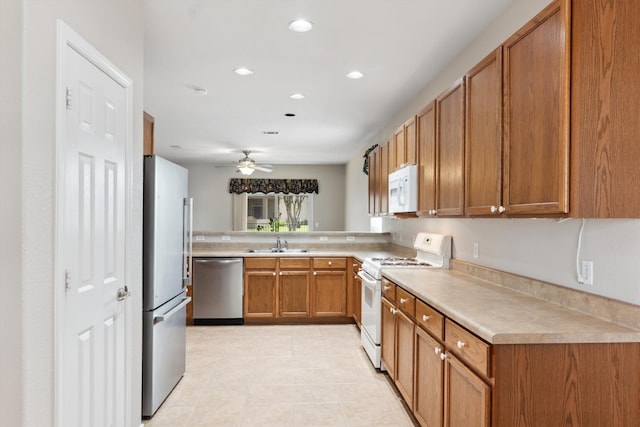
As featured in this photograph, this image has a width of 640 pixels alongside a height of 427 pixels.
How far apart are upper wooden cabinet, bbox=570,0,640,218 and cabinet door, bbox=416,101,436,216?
56.9 inches

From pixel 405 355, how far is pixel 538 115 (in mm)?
1814

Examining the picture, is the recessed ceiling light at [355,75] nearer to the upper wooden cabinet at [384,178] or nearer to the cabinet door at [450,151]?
the cabinet door at [450,151]

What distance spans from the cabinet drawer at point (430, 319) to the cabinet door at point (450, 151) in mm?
626

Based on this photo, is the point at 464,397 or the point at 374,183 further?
the point at 374,183

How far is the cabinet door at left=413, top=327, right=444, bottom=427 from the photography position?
2.17 metres

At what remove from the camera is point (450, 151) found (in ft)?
8.87

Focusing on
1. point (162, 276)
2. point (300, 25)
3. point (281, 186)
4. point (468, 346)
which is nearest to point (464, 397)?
point (468, 346)

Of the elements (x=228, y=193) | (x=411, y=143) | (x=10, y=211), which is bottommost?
(x=10, y=211)

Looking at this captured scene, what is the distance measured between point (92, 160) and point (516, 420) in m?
2.10

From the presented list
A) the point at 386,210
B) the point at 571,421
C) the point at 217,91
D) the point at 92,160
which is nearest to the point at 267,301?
the point at 386,210

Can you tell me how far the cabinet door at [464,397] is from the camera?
1642mm

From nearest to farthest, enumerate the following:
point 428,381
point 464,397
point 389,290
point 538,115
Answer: point 538,115 → point 464,397 → point 428,381 → point 389,290

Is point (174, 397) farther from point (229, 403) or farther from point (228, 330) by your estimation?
point (228, 330)

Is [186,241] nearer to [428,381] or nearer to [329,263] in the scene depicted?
[428,381]
